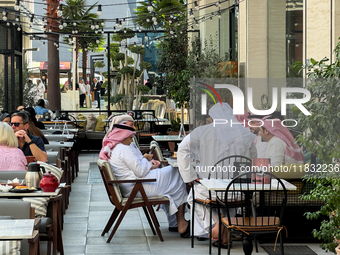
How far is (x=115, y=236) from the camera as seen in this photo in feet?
18.7

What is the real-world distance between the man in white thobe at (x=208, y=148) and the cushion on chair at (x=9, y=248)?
2.33m

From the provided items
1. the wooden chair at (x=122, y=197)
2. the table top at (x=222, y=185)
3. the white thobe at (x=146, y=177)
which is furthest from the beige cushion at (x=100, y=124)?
the table top at (x=222, y=185)

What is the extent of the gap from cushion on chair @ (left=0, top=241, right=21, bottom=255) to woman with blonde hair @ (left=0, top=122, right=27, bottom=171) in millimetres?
2090

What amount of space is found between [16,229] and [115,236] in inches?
113

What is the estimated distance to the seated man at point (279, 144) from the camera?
512cm

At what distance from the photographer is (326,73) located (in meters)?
4.28

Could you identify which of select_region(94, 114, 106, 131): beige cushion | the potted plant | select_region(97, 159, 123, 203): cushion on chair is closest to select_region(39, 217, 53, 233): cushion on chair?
select_region(97, 159, 123, 203): cushion on chair

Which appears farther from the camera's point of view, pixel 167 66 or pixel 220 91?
pixel 167 66

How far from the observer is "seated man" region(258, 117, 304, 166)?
202 inches

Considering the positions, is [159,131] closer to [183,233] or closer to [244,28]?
[244,28]

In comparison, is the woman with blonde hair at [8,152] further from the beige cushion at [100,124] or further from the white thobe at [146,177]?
the beige cushion at [100,124]

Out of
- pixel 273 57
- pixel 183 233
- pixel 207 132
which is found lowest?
pixel 183 233

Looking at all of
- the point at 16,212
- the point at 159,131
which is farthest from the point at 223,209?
the point at 159,131

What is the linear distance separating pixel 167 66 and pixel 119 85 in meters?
3.34
